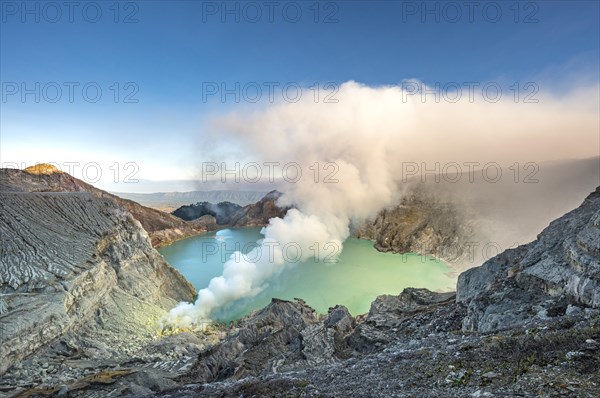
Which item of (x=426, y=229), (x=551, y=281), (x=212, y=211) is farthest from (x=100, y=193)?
(x=551, y=281)

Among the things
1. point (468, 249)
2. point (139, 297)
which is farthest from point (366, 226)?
point (139, 297)

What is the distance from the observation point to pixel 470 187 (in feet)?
285

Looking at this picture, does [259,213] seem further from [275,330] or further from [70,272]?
[275,330]

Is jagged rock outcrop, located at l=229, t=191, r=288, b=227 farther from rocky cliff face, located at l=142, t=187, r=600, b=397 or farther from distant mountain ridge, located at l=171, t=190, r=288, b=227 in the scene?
rocky cliff face, located at l=142, t=187, r=600, b=397

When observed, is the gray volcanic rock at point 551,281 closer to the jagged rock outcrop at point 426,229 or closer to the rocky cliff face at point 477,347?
the rocky cliff face at point 477,347

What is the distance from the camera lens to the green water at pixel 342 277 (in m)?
43.3

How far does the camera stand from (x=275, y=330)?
83.6 feet

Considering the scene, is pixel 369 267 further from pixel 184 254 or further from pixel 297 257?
pixel 184 254

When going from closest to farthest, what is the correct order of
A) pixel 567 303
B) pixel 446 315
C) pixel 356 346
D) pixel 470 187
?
pixel 567 303 → pixel 446 315 → pixel 356 346 → pixel 470 187

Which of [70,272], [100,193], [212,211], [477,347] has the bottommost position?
[212,211]

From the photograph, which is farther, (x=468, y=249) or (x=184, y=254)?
(x=184, y=254)

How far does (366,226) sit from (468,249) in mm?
27191

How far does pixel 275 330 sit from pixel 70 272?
772 inches

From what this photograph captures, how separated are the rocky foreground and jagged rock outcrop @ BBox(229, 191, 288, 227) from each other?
74.4 meters
